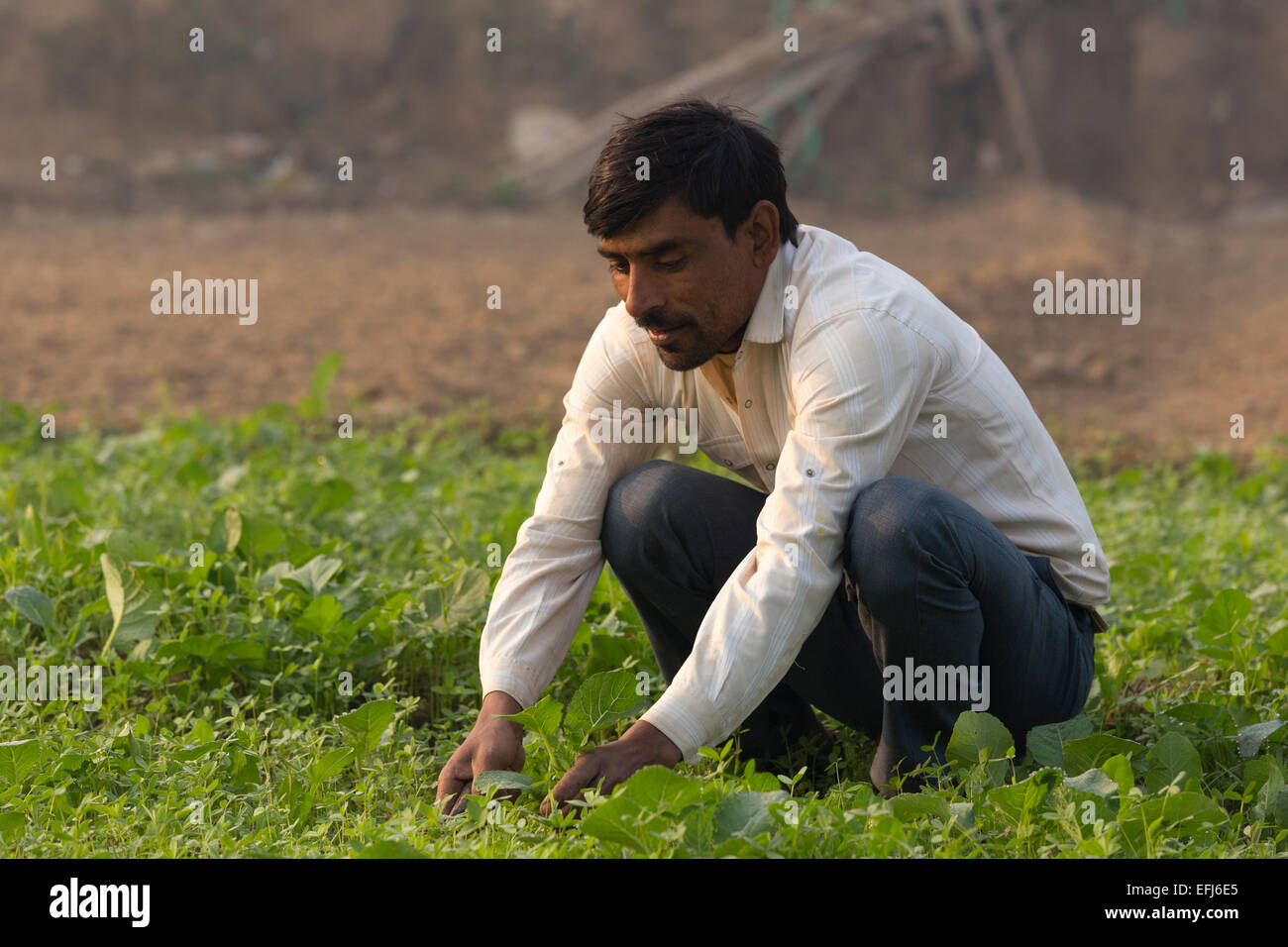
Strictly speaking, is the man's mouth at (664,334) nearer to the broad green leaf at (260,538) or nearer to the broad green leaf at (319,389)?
the broad green leaf at (260,538)

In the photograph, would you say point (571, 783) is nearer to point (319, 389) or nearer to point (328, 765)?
point (328, 765)

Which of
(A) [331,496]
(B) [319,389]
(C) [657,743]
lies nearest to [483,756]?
(C) [657,743]

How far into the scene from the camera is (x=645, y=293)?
2.31 m

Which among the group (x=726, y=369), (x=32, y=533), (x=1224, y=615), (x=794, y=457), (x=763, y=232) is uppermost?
(x=763, y=232)

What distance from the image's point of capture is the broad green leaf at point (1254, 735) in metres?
2.54

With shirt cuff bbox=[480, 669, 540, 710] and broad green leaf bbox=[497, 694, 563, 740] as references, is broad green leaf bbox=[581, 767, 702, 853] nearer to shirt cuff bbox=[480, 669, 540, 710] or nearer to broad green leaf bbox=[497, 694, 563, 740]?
broad green leaf bbox=[497, 694, 563, 740]

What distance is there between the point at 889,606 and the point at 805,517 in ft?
0.68

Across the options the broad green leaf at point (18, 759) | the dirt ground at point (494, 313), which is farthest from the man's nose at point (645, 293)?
the dirt ground at point (494, 313)

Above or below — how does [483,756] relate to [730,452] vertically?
below

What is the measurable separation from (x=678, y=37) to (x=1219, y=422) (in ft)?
22.6

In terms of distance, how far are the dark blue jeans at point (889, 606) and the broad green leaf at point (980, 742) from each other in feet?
0.20

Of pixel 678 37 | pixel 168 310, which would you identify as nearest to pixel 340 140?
pixel 678 37

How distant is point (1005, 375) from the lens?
2.53 metres

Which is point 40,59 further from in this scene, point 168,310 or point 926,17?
point 926,17
